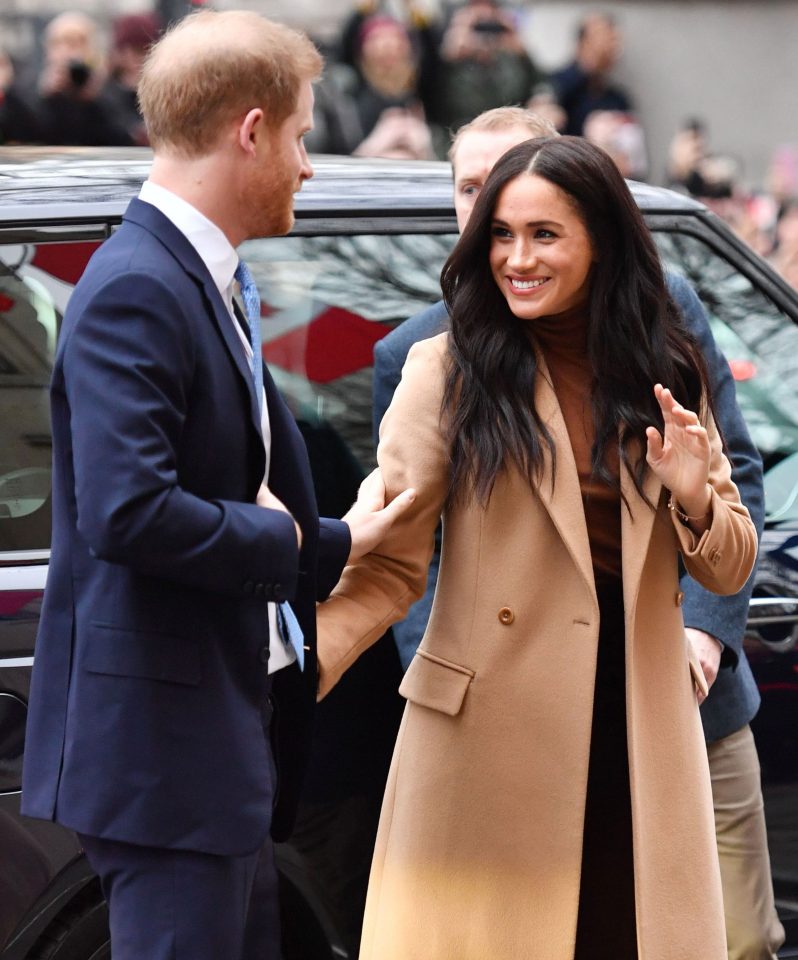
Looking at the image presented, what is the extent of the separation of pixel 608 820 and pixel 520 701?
29 centimetres

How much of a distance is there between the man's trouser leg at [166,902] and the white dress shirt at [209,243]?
0.34 m

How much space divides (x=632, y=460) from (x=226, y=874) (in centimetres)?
97

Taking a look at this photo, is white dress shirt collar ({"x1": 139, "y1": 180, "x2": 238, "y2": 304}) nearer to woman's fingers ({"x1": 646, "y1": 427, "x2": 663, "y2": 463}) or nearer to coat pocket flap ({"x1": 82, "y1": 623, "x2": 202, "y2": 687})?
coat pocket flap ({"x1": 82, "y1": 623, "x2": 202, "y2": 687})

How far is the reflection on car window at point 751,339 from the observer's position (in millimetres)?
3490

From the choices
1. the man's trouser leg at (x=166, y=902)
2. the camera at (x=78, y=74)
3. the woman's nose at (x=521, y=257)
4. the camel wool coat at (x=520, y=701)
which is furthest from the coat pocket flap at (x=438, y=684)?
the camera at (x=78, y=74)

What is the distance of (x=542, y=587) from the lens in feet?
8.58

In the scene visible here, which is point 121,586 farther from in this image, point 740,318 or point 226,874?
point 740,318

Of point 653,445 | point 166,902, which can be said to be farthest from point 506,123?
point 166,902

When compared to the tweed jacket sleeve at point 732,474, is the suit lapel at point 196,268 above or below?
above

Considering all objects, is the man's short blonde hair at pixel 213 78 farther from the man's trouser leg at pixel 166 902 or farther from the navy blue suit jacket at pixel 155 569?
the man's trouser leg at pixel 166 902

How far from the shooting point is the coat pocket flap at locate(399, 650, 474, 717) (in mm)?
2639

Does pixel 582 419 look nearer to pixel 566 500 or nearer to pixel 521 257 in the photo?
pixel 566 500

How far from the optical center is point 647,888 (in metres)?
2.64

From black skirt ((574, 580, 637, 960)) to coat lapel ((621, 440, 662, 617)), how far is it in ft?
0.31
